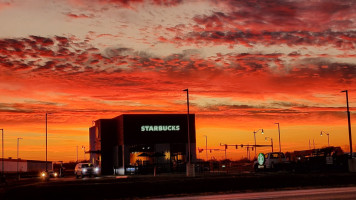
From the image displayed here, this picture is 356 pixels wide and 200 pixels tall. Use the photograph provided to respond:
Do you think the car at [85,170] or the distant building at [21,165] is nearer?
the car at [85,170]

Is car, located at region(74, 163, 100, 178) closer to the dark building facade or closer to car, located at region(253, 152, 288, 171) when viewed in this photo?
the dark building facade

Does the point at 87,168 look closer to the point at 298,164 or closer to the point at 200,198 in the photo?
the point at 298,164

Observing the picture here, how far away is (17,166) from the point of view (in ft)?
402

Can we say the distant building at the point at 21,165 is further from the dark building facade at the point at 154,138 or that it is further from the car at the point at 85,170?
the car at the point at 85,170

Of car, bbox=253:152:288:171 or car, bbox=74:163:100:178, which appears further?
car, bbox=74:163:100:178

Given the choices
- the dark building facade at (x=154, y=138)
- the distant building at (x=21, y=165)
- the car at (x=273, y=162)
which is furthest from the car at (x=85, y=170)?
the distant building at (x=21, y=165)

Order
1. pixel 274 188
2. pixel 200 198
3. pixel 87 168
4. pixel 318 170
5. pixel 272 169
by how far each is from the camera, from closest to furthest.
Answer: pixel 200 198 < pixel 274 188 < pixel 318 170 < pixel 272 169 < pixel 87 168

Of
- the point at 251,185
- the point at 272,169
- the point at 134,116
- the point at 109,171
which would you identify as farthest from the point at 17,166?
the point at 251,185

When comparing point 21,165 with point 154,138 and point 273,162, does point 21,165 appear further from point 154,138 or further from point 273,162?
point 273,162

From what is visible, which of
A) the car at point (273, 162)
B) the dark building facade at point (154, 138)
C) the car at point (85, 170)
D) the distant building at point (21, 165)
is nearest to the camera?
the car at point (273, 162)

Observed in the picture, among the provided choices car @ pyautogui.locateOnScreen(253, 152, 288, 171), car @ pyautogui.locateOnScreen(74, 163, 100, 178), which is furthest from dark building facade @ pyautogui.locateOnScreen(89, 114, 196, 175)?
car @ pyautogui.locateOnScreen(253, 152, 288, 171)

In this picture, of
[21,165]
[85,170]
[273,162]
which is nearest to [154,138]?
[85,170]

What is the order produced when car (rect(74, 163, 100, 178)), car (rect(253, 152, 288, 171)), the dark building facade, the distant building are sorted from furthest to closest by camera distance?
the distant building → the dark building facade → car (rect(74, 163, 100, 178)) → car (rect(253, 152, 288, 171))

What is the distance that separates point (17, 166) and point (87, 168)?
69.9 m
